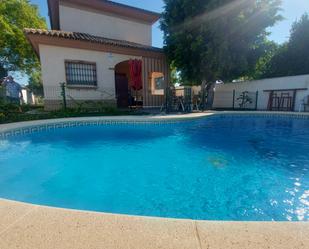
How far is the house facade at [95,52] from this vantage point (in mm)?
9719

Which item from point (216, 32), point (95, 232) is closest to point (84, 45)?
point (216, 32)

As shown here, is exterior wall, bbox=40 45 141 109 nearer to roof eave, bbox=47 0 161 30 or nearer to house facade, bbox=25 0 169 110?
house facade, bbox=25 0 169 110

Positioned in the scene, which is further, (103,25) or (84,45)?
(103,25)

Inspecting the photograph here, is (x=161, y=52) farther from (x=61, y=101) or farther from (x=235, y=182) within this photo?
(x=235, y=182)

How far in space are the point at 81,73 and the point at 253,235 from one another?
11.2 m

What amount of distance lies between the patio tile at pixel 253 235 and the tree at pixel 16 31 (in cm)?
2040

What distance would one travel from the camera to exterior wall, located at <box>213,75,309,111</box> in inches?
492

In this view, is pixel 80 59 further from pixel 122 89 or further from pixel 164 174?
pixel 164 174

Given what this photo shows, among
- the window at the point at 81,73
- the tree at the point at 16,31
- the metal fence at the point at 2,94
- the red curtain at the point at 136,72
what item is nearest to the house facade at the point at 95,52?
the window at the point at 81,73

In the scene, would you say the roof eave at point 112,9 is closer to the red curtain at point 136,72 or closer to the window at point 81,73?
the window at point 81,73

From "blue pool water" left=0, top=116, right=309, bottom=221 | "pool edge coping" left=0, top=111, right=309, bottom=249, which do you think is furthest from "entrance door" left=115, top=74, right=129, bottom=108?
"pool edge coping" left=0, top=111, right=309, bottom=249

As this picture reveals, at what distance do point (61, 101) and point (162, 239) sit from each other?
34.3 feet

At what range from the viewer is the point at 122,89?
13.9 metres

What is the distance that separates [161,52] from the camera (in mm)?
12367
